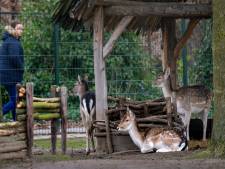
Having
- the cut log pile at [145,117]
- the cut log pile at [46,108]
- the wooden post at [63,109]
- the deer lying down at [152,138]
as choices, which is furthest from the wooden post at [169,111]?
the cut log pile at [46,108]

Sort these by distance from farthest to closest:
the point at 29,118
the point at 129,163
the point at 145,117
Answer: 1. the point at 145,117
2. the point at 29,118
3. the point at 129,163

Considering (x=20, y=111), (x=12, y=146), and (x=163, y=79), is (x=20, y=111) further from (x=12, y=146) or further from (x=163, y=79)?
(x=163, y=79)

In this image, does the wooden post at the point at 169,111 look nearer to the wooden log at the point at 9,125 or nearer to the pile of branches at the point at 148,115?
the pile of branches at the point at 148,115

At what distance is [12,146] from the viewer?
11.0 meters

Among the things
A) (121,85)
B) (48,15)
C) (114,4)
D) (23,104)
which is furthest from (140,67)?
(23,104)

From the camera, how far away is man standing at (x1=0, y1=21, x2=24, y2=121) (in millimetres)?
15938

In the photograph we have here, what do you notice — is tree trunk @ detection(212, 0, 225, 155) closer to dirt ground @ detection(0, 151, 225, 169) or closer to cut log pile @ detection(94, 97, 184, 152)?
dirt ground @ detection(0, 151, 225, 169)

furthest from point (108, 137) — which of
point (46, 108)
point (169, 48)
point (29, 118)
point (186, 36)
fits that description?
point (186, 36)

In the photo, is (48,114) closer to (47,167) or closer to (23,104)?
(23,104)

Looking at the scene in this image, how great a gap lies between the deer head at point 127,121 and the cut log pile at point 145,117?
20 cm

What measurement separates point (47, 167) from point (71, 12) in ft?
12.9

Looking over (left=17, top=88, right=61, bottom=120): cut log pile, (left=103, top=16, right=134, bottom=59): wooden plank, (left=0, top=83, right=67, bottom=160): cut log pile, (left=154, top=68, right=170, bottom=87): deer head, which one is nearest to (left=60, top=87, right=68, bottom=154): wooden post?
(left=17, top=88, right=61, bottom=120): cut log pile

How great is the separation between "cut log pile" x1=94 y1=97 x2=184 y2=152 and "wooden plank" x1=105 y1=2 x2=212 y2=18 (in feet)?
4.91

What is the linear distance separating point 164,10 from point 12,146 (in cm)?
377
